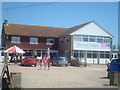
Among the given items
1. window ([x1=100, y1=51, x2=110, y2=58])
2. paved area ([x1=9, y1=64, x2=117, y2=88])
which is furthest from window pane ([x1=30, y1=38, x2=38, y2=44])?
paved area ([x1=9, y1=64, x2=117, y2=88])

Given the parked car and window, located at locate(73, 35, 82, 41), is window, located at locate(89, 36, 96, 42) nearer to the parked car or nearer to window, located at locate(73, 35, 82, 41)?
window, located at locate(73, 35, 82, 41)

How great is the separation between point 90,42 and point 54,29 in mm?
10570

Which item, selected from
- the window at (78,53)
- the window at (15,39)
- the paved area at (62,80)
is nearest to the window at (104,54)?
the window at (78,53)

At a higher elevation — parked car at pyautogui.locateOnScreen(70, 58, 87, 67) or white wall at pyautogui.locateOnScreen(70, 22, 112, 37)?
white wall at pyautogui.locateOnScreen(70, 22, 112, 37)

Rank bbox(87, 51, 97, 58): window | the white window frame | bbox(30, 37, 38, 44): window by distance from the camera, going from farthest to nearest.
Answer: bbox(30, 37, 38, 44): window → the white window frame → bbox(87, 51, 97, 58): window

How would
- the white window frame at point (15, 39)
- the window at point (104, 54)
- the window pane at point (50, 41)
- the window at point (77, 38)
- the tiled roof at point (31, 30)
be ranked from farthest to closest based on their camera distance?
the window pane at point (50, 41) < the tiled roof at point (31, 30) < the window at point (104, 54) < the white window frame at point (15, 39) < the window at point (77, 38)

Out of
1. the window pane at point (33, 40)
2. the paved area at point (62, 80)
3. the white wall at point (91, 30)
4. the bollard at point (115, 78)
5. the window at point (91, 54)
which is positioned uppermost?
the white wall at point (91, 30)

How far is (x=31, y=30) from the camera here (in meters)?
41.2

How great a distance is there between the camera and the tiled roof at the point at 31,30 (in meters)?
38.8

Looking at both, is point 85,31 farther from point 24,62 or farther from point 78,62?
point 24,62

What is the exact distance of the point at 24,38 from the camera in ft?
128

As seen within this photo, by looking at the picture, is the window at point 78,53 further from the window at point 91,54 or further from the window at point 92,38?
the window at point 92,38

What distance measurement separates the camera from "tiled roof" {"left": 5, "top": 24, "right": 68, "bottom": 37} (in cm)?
3881

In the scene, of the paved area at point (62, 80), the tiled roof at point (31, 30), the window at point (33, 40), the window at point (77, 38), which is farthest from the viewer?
the window at point (33, 40)
